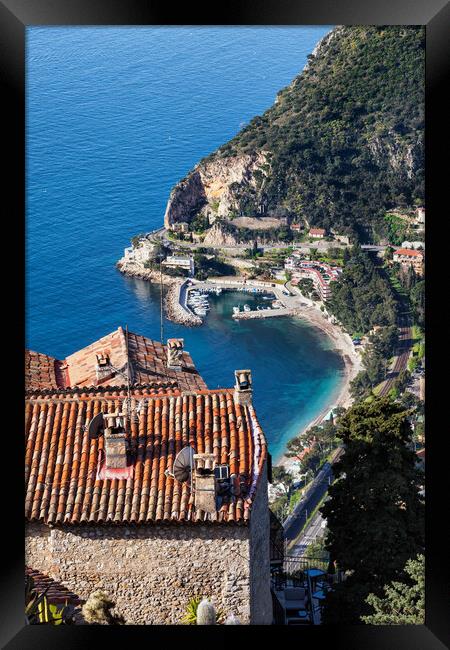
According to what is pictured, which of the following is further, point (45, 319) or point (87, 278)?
point (87, 278)

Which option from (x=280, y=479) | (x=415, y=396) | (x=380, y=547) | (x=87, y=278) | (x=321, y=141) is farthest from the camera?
(x=321, y=141)

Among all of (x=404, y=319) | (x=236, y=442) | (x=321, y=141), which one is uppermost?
(x=321, y=141)

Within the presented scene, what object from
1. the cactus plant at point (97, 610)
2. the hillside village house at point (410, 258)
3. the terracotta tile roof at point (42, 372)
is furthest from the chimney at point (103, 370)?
the hillside village house at point (410, 258)

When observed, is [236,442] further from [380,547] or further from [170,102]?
[170,102]

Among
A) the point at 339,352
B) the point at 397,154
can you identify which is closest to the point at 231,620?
the point at 339,352

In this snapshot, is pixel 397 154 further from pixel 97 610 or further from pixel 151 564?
pixel 97 610

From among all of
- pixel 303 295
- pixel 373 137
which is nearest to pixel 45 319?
pixel 303 295

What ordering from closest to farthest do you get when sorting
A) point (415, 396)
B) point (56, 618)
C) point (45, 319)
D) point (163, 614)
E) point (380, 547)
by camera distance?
point (56, 618) → point (163, 614) → point (380, 547) → point (415, 396) → point (45, 319)
